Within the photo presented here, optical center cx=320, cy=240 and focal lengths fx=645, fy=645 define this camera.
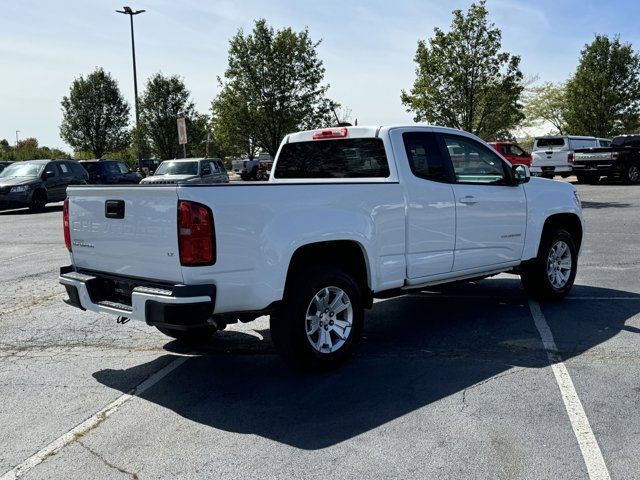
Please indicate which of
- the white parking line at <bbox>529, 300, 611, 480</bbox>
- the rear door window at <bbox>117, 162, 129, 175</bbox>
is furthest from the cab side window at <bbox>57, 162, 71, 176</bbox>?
the white parking line at <bbox>529, 300, 611, 480</bbox>

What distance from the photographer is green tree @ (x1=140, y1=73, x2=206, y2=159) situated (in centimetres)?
4194

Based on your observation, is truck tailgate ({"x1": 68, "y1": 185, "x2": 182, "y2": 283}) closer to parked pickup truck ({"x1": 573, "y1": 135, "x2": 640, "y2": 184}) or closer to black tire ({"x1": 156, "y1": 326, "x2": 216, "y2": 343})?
black tire ({"x1": 156, "y1": 326, "x2": 216, "y2": 343})

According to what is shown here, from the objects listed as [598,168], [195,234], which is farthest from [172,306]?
[598,168]

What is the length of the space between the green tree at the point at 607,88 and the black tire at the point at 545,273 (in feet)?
130

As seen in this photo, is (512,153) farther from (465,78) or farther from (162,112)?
(162,112)

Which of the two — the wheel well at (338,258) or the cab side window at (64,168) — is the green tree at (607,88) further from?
the wheel well at (338,258)

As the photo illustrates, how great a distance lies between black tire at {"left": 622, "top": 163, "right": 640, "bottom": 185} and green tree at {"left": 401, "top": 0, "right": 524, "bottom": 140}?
207 inches

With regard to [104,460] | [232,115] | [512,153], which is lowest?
[104,460]

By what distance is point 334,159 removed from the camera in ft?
19.9

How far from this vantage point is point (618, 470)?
328cm

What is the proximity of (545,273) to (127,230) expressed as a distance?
174 inches

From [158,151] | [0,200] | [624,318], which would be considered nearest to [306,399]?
[624,318]

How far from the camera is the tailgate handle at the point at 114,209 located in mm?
4586

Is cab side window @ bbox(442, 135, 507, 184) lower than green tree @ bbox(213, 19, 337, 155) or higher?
lower
